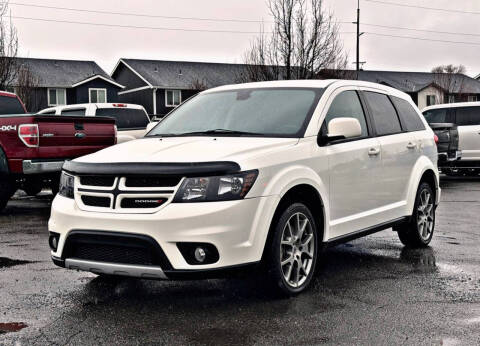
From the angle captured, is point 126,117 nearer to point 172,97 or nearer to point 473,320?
point 473,320

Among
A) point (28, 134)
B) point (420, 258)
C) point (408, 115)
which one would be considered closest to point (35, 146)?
point (28, 134)

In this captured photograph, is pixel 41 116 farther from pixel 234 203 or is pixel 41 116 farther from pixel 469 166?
pixel 469 166

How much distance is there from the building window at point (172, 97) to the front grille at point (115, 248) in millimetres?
50967

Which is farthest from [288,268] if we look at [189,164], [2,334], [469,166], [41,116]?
[469,166]

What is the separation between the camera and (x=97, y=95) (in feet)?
173

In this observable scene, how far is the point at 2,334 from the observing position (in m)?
4.38

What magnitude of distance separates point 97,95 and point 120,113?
37452 mm

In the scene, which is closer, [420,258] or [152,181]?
[152,181]

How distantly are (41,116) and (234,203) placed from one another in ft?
19.7

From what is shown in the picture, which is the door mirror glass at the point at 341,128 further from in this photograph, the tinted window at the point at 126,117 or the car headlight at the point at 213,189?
the tinted window at the point at 126,117

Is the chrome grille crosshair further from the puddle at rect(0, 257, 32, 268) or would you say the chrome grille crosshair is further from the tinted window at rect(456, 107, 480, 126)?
the tinted window at rect(456, 107, 480, 126)

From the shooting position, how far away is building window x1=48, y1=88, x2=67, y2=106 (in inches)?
2029

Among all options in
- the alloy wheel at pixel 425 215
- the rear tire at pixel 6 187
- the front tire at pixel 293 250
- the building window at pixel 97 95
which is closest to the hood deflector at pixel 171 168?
the front tire at pixel 293 250

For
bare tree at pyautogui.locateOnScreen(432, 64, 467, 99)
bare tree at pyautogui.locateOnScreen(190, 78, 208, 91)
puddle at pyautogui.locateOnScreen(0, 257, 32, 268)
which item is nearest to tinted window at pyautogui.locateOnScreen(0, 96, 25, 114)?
puddle at pyautogui.locateOnScreen(0, 257, 32, 268)
